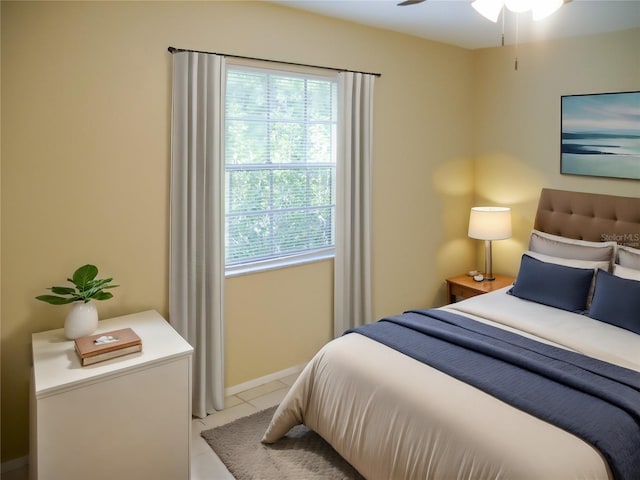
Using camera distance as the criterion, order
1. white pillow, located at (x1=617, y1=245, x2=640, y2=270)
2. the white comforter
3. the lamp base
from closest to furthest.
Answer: the white comforter < white pillow, located at (x1=617, y1=245, x2=640, y2=270) < the lamp base

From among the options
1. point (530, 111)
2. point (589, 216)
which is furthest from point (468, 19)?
point (589, 216)

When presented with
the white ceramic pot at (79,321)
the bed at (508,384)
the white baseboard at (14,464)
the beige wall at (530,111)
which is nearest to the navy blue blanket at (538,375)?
the bed at (508,384)

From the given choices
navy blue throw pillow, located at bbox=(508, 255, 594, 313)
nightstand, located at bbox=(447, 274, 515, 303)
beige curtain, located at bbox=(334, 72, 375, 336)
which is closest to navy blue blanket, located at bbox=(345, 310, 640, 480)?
navy blue throw pillow, located at bbox=(508, 255, 594, 313)

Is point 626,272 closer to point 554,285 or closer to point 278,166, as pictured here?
point 554,285

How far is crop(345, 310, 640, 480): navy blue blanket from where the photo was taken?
75.9 inches

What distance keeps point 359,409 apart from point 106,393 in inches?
44.6

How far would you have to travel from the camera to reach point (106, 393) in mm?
2191

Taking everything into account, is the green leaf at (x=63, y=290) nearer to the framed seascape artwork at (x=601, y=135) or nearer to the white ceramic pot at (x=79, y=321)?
the white ceramic pot at (x=79, y=321)

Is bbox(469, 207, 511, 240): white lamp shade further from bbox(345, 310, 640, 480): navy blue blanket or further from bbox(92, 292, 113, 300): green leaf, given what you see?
bbox(92, 292, 113, 300): green leaf

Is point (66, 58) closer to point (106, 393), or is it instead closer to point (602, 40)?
point (106, 393)

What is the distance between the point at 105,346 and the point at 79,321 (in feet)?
0.86

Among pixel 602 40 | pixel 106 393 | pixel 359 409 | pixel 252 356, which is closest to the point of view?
pixel 106 393

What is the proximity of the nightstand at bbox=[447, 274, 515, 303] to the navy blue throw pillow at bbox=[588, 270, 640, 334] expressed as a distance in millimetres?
1025

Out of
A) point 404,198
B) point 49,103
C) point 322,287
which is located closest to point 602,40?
point 404,198
